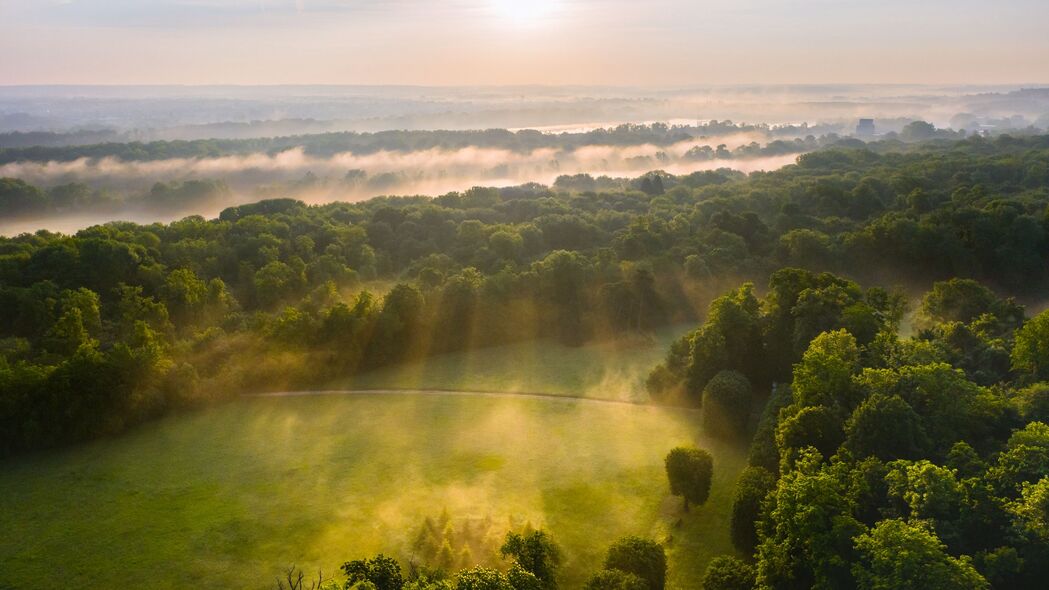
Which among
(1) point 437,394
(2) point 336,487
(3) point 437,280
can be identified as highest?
(3) point 437,280

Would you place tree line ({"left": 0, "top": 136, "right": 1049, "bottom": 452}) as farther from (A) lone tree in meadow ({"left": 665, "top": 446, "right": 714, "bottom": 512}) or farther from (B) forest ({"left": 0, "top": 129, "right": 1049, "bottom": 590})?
(A) lone tree in meadow ({"left": 665, "top": 446, "right": 714, "bottom": 512})

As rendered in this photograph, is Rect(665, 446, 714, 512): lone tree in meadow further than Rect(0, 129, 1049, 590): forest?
Yes

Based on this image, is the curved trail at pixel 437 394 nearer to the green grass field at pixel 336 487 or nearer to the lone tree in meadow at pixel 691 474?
the green grass field at pixel 336 487

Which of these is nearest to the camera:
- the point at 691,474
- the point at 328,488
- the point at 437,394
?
the point at 691,474

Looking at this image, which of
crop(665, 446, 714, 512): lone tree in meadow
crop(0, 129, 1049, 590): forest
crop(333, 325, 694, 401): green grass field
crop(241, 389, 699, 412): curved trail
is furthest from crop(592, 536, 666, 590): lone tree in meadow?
crop(333, 325, 694, 401): green grass field

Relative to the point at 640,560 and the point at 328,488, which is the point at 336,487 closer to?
the point at 328,488

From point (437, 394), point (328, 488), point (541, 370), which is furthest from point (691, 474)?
point (437, 394)

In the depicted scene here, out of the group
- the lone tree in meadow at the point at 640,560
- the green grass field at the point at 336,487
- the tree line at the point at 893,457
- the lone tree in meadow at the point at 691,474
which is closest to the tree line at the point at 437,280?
the tree line at the point at 893,457
